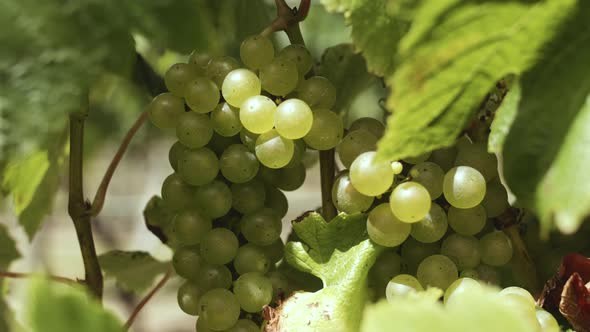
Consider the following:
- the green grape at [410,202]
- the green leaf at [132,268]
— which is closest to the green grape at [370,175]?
the green grape at [410,202]

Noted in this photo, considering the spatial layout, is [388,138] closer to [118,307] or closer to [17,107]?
[17,107]

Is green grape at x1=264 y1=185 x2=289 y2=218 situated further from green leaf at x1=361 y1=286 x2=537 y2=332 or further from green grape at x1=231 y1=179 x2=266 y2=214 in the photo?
green leaf at x1=361 y1=286 x2=537 y2=332

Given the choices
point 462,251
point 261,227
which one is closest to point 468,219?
point 462,251

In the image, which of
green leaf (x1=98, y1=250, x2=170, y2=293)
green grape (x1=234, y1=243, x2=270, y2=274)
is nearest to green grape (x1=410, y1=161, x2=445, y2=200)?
green grape (x1=234, y1=243, x2=270, y2=274)

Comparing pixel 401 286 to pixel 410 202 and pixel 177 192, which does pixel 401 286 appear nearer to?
pixel 410 202

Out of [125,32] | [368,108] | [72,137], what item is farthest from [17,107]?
[368,108]

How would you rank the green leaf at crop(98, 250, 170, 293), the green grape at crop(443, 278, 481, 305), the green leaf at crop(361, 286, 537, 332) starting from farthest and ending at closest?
the green leaf at crop(98, 250, 170, 293)
the green grape at crop(443, 278, 481, 305)
the green leaf at crop(361, 286, 537, 332)

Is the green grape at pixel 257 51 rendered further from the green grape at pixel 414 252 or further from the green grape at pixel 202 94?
the green grape at pixel 414 252
